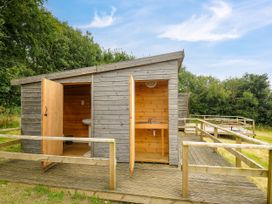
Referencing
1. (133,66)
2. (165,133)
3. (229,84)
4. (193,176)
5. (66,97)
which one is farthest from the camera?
(229,84)

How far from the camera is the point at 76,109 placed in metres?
7.20

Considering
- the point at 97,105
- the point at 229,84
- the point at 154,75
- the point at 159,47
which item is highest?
the point at 159,47

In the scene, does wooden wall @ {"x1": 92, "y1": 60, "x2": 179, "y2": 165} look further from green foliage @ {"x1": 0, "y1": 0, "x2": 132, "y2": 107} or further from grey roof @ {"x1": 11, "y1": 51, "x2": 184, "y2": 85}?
green foliage @ {"x1": 0, "y1": 0, "x2": 132, "y2": 107}

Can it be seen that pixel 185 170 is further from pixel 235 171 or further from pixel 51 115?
pixel 51 115

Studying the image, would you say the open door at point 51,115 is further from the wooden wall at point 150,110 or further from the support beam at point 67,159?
the wooden wall at point 150,110

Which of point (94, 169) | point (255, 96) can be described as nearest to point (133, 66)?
point (94, 169)

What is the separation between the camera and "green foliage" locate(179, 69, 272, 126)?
18547 millimetres

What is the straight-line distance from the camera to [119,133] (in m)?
4.74

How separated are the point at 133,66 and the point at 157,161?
249cm

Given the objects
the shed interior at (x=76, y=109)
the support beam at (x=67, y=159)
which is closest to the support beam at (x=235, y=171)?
the support beam at (x=67, y=159)

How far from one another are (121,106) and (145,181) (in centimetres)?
191

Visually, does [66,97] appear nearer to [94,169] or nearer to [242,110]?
[94,169]

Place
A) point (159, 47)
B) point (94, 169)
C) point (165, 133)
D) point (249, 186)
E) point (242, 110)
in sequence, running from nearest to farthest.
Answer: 1. point (249, 186)
2. point (94, 169)
3. point (165, 133)
4. point (242, 110)
5. point (159, 47)

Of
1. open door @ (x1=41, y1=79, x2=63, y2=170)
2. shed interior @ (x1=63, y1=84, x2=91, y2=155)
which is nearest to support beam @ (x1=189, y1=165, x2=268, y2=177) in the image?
open door @ (x1=41, y1=79, x2=63, y2=170)
